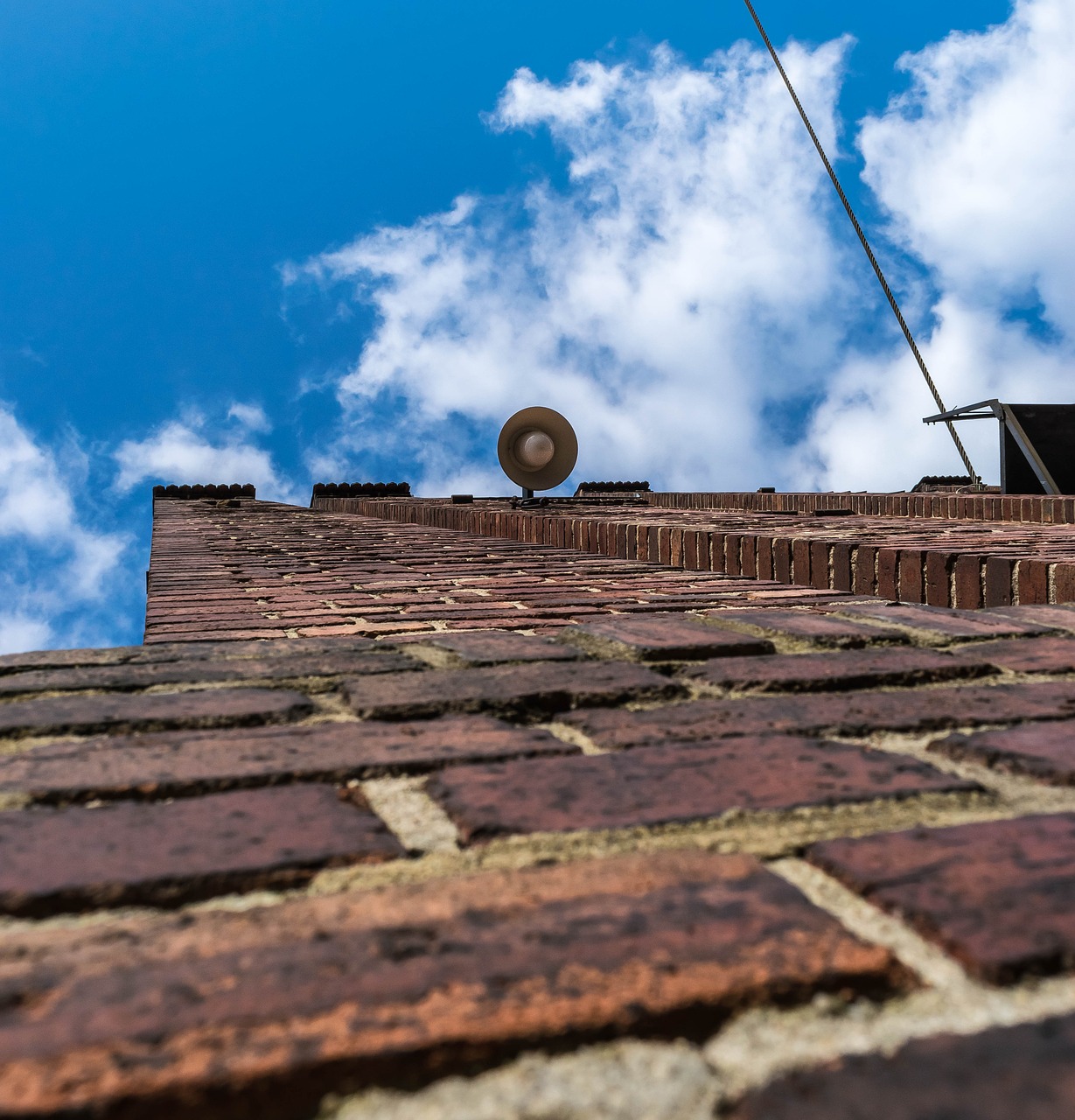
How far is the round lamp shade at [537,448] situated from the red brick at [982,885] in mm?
8568

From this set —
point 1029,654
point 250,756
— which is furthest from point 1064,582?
point 250,756

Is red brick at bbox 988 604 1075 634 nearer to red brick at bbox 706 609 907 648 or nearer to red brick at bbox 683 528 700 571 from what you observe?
red brick at bbox 706 609 907 648

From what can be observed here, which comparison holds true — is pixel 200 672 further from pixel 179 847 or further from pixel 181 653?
pixel 179 847

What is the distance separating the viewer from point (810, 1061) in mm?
663

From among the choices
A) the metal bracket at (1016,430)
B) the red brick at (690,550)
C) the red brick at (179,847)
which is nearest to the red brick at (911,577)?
the red brick at (690,550)

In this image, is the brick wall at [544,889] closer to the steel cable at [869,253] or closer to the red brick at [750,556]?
the red brick at [750,556]

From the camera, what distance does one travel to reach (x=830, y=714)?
1.42m

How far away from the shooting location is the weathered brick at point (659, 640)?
6.02ft

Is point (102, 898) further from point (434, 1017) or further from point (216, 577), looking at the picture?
point (216, 577)

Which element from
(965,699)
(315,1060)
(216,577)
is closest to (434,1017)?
(315,1060)

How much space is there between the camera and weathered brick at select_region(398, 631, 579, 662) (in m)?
1.83

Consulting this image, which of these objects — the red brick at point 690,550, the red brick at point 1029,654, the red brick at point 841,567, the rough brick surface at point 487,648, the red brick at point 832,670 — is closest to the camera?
the red brick at point 832,670

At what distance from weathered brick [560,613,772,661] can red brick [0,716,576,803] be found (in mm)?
514

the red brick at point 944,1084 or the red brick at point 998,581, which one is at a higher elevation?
the red brick at point 998,581
